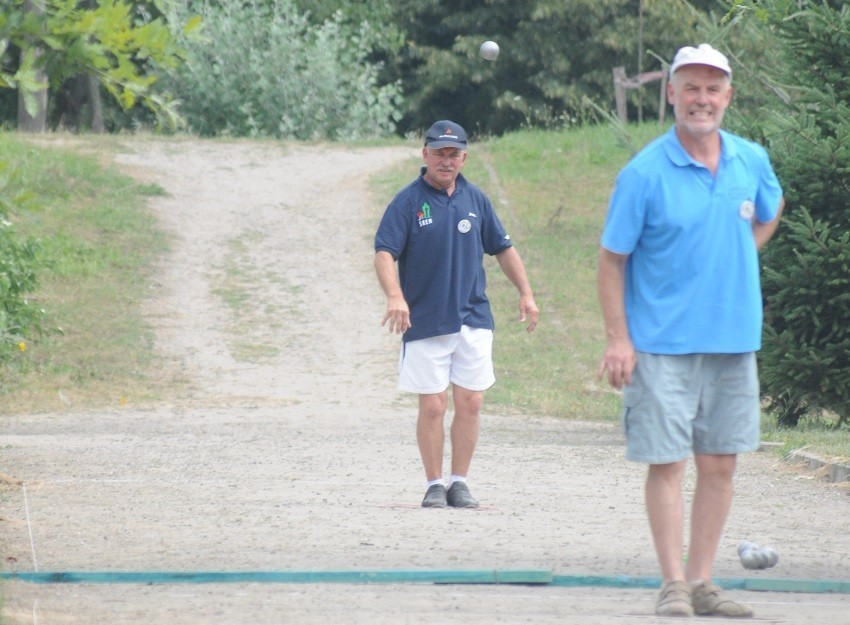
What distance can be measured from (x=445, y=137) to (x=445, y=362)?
1204mm

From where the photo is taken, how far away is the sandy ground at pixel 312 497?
18.9 feet

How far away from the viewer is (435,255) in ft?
26.7

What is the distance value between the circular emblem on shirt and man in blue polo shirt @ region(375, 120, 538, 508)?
277 centimetres

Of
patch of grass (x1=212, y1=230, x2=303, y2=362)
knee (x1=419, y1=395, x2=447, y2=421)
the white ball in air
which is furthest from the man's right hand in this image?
the white ball in air

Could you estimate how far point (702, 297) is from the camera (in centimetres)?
548

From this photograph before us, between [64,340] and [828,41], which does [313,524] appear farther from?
[64,340]

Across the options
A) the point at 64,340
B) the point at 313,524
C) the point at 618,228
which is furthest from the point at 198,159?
the point at 618,228

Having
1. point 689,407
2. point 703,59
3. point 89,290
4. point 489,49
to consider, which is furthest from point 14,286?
point 489,49

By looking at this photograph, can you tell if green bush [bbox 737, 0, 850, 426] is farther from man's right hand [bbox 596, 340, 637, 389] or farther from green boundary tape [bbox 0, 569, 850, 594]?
man's right hand [bbox 596, 340, 637, 389]

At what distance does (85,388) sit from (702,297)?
1139cm

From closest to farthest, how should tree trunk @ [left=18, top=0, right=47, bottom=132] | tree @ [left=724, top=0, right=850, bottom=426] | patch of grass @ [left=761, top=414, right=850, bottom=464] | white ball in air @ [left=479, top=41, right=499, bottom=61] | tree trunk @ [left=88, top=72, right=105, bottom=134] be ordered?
tree trunk @ [left=18, top=0, right=47, bottom=132]
patch of grass @ [left=761, top=414, right=850, bottom=464]
tree @ [left=724, top=0, right=850, bottom=426]
white ball in air @ [left=479, top=41, right=499, bottom=61]
tree trunk @ [left=88, top=72, right=105, bottom=134]

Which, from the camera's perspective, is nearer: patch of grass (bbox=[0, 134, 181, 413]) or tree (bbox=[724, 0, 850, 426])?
tree (bbox=[724, 0, 850, 426])

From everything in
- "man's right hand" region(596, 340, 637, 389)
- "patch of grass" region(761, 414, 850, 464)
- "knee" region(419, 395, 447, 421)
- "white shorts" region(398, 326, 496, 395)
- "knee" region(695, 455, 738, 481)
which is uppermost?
"man's right hand" region(596, 340, 637, 389)

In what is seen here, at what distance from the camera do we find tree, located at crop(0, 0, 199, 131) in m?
4.46
